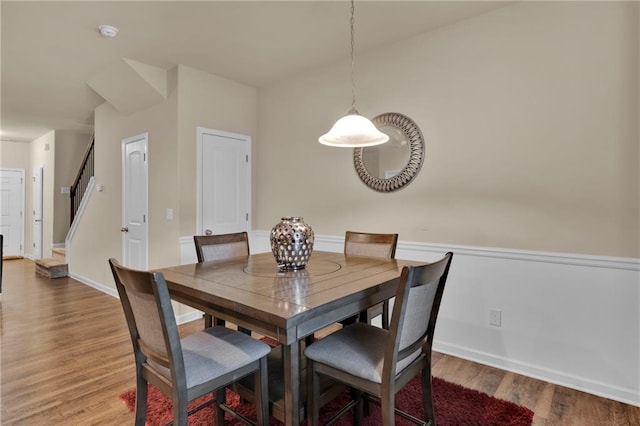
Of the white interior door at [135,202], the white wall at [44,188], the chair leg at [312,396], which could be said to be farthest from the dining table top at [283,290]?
the white wall at [44,188]

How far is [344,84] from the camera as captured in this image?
336 centimetres

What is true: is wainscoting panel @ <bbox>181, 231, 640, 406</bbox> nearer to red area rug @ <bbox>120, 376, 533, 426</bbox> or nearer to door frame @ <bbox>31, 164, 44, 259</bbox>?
red area rug @ <bbox>120, 376, 533, 426</bbox>

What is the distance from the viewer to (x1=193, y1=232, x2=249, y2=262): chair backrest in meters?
2.35

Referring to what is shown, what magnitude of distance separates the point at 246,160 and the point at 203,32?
1.54 metres

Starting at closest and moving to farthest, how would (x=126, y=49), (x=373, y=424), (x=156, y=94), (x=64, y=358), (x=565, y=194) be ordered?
(x=373, y=424) < (x=565, y=194) < (x=64, y=358) < (x=126, y=49) < (x=156, y=94)

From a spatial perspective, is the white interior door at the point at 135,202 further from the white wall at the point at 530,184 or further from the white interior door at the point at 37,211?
the white interior door at the point at 37,211

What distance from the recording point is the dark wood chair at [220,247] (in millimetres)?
2338

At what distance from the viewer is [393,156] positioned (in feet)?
9.91

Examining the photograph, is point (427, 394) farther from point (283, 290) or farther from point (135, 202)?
point (135, 202)

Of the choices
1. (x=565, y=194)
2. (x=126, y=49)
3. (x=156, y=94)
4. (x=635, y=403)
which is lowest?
(x=635, y=403)

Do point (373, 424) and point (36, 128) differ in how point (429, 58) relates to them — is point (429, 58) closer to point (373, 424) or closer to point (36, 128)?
point (373, 424)

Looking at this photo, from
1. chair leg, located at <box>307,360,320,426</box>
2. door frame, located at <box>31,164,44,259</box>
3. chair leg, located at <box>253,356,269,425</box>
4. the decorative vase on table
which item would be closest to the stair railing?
door frame, located at <box>31,164,44,259</box>

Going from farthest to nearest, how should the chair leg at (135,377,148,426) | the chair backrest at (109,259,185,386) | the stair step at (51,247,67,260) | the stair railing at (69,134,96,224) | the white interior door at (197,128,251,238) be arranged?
the stair railing at (69,134,96,224) < the stair step at (51,247,67,260) < the white interior door at (197,128,251,238) < the chair leg at (135,377,148,426) < the chair backrest at (109,259,185,386)

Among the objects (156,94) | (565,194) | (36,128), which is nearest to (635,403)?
(565,194)
